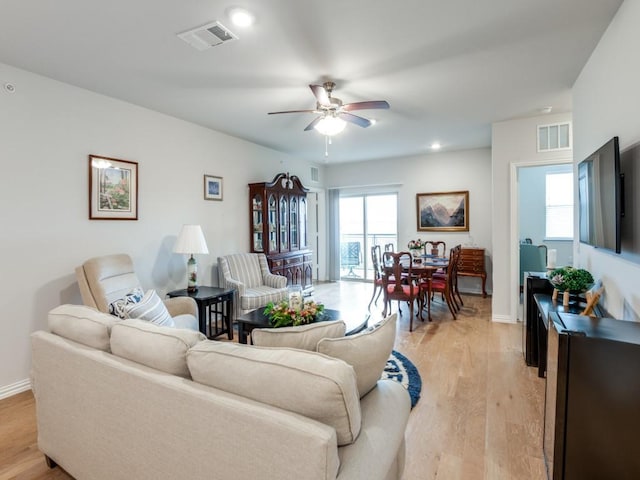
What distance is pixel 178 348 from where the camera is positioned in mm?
1355

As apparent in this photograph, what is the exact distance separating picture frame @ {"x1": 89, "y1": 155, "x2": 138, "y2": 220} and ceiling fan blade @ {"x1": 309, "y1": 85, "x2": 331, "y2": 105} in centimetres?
212

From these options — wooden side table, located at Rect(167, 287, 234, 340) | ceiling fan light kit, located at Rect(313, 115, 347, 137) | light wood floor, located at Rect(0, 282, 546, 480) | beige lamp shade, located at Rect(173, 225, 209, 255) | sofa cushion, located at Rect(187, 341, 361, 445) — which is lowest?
light wood floor, located at Rect(0, 282, 546, 480)

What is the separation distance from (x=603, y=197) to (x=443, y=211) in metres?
4.22

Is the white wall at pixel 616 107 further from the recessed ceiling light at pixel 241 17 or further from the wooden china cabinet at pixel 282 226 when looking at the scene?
the wooden china cabinet at pixel 282 226

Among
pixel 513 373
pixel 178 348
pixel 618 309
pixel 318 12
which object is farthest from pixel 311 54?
pixel 513 373

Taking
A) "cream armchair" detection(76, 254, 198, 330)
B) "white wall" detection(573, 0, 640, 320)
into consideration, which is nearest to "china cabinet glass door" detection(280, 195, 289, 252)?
"cream armchair" detection(76, 254, 198, 330)

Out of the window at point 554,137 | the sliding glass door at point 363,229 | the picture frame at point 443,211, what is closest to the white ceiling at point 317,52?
the window at point 554,137

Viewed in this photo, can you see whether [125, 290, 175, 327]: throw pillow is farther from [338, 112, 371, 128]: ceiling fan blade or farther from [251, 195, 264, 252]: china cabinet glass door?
[251, 195, 264, 252]: china cabinet glass door

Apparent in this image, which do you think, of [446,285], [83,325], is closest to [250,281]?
[446,285]

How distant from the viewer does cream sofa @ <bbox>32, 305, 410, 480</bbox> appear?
3.34 feet

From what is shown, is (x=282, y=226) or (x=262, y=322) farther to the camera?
(x=282, y=226)

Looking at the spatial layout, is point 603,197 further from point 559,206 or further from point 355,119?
point 559,206

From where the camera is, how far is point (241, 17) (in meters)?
2.06

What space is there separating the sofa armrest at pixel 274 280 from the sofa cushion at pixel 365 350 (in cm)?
326
